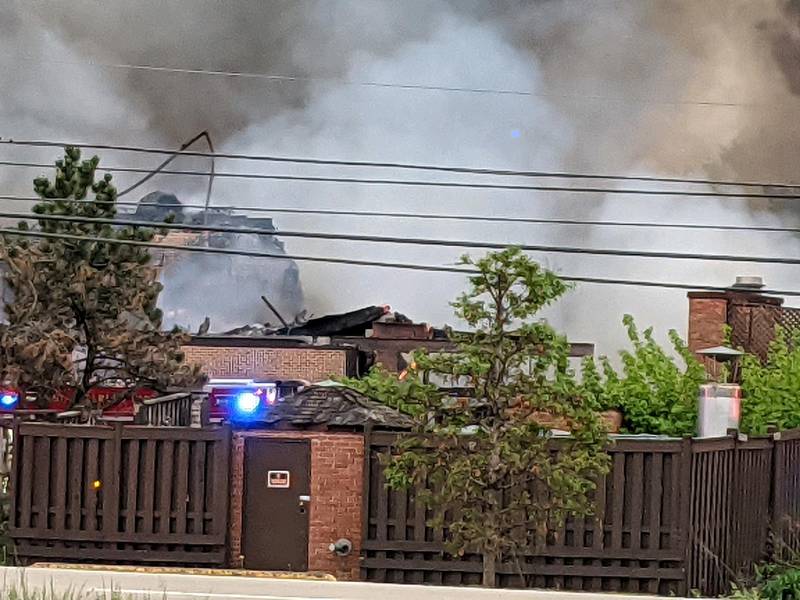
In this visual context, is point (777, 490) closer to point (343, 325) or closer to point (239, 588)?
point (239, 588)

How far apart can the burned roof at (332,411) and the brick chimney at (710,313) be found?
7.83 meters

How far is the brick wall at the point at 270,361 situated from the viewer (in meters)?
26.3

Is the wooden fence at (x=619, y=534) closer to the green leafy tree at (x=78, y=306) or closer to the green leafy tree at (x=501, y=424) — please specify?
the green leafy tree at (x=501, y=424)

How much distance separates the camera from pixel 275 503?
1263cm

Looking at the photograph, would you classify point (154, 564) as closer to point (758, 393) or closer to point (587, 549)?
point (587, 549)

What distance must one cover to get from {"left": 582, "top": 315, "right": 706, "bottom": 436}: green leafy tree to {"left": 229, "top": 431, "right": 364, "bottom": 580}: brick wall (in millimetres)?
4205

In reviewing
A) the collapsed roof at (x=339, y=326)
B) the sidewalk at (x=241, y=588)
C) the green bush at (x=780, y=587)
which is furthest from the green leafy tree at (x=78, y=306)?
the collapsed roof at (x=339, y=326)

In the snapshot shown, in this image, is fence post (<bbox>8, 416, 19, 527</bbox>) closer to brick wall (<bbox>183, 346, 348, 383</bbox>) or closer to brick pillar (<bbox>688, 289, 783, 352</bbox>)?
brick pillar (<bbox>688, 289, 783, 352</bbox>)

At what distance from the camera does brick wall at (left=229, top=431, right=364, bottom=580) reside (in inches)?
492

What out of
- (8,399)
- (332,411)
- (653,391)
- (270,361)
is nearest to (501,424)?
(332,411)

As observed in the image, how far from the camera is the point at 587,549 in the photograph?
12125 mm

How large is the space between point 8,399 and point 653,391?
344 inches

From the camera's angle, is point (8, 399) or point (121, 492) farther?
point (8, 399)

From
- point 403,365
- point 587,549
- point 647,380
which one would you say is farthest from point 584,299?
point 587,549
